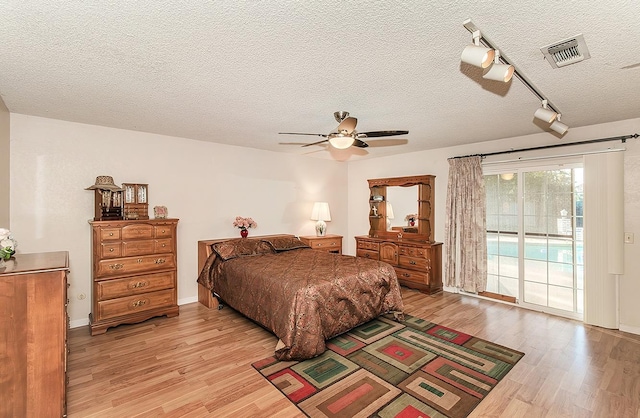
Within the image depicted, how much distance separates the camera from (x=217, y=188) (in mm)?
4805

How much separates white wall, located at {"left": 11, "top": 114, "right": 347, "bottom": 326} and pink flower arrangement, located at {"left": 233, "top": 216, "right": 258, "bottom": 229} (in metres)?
0.12

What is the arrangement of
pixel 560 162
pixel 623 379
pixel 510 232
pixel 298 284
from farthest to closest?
1. pixel 510 232
2. pixel 560 162
3. pixel 298 284
4. pixel 623 379

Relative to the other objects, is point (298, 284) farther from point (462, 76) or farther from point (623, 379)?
point (623, 379)

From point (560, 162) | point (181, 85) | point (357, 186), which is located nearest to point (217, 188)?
point (181, 85)

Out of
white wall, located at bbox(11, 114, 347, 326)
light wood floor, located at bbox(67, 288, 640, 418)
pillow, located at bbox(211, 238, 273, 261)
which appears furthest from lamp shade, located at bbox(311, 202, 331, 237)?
light wood floor, located at bbox(67, 288, 640, 418)

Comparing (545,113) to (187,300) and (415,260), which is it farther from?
(187,300)

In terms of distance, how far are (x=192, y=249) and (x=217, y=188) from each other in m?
1.02

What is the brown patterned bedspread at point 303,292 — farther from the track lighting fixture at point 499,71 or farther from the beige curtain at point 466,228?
the track lighting fixture at point 499,71

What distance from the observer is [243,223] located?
4.94 m

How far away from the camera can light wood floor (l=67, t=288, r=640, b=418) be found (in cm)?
219

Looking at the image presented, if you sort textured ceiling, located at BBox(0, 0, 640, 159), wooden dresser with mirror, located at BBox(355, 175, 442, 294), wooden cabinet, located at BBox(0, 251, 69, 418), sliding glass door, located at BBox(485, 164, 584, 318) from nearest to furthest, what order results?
textured ceiling, located at BBox(0, 0, 640, 159) < wooden cabinet, located at BBox(0, 251, 69, 418) < sliding glass door, located at BBox(485, 164, 584, 318) < wooden dresser with mirror, located at BBox(355, 175, 442, 294)

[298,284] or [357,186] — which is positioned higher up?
[357,186]

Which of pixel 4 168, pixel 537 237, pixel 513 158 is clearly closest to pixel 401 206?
pixel 513 158

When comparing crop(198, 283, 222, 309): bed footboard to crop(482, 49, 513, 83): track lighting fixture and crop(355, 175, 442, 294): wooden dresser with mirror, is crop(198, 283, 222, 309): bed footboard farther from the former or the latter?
crop(482, 49, 513, 83): track lighting fixture
